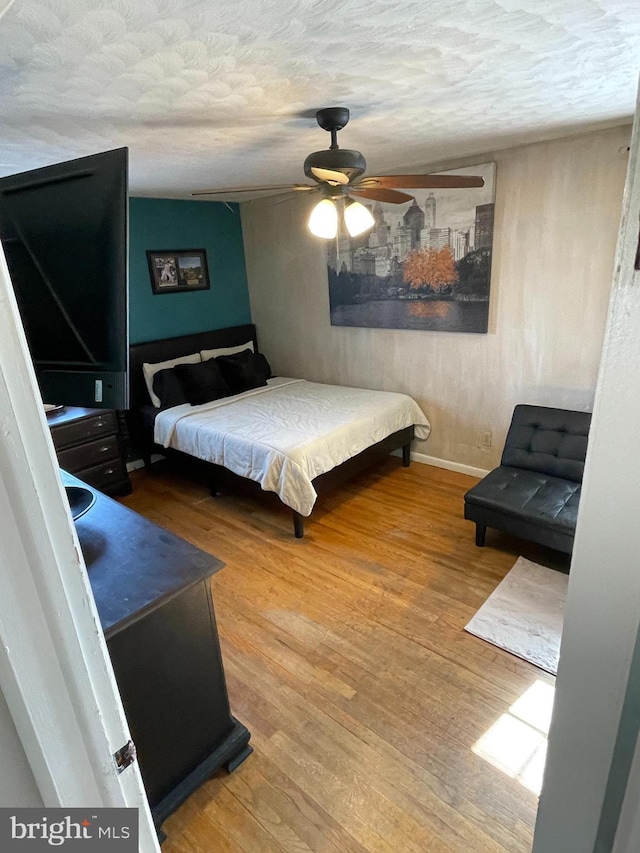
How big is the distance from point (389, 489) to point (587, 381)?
61.3 inches

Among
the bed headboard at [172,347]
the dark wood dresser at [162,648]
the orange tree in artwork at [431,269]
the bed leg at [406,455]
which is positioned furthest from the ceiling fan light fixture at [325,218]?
the bed leg at [406,455]

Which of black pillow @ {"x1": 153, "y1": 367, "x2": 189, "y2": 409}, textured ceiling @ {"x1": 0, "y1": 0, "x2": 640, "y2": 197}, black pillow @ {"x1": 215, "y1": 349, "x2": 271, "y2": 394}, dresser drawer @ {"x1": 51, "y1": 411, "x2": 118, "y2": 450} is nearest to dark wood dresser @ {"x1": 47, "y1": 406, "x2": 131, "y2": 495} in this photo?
dresser drawer @ {"x1": 51, "y1": 411, "x2": 118, "y2": 450}

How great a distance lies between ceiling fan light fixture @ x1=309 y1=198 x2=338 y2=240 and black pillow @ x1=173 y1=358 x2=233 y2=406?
208cm

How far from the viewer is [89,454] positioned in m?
3.47

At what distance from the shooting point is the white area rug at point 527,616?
2100 millimetres

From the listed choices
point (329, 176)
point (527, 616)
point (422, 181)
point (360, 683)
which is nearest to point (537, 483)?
point (527, 616)

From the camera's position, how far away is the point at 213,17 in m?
1.16

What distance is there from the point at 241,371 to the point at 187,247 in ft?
4.24

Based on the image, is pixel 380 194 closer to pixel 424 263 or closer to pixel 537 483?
pixel 424 263

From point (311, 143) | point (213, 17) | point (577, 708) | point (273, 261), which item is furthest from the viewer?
point (273, 261)

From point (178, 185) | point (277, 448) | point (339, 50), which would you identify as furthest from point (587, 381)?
point (178, 185)

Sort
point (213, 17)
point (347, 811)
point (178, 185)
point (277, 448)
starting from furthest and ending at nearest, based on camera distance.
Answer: point (178, 185) < point (277, 448) < point (347, 811) < point (213, 17)

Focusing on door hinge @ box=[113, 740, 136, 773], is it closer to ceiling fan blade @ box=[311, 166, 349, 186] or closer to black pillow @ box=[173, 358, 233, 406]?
ceiling fan blade @ box=[311, 166, 349, 186]

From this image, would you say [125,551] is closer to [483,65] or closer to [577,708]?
[577,708]
